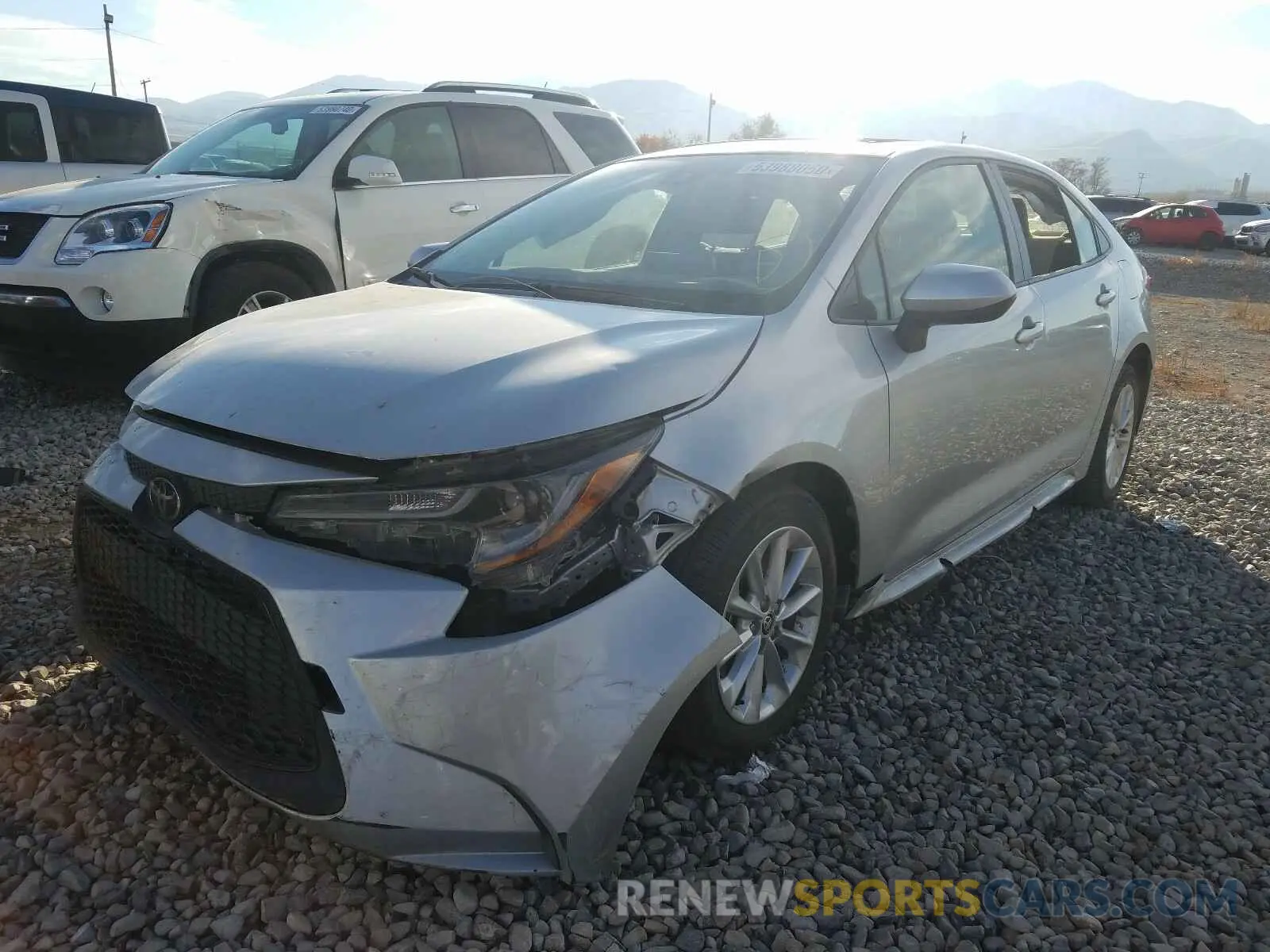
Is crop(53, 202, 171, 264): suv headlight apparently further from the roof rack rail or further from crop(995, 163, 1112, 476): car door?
crop(995, 163, 1112, 476): car door

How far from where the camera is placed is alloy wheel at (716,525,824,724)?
2.43m

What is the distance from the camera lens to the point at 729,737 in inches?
96.5

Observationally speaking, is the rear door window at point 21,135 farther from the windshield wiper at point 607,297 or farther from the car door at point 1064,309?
the car door at point 1064,309

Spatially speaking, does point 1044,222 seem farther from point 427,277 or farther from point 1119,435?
point 427,277

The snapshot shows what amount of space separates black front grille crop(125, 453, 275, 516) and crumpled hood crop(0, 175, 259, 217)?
12.8ft

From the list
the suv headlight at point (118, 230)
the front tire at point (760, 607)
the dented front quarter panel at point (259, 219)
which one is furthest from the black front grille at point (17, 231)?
the front tire at point (760, 607)

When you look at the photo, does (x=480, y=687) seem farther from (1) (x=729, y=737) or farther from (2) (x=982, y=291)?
(2) (x=982, y=291)

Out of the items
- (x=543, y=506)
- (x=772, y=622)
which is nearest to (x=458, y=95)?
(x=772, y=622)

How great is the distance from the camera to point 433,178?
6.46 m

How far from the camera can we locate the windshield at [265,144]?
600 centimetres

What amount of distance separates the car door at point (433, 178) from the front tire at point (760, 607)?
4.27 m

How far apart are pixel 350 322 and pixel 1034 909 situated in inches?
86.4

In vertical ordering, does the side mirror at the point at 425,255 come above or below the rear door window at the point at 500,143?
below

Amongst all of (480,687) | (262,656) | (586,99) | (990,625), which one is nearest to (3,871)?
(262,656)
